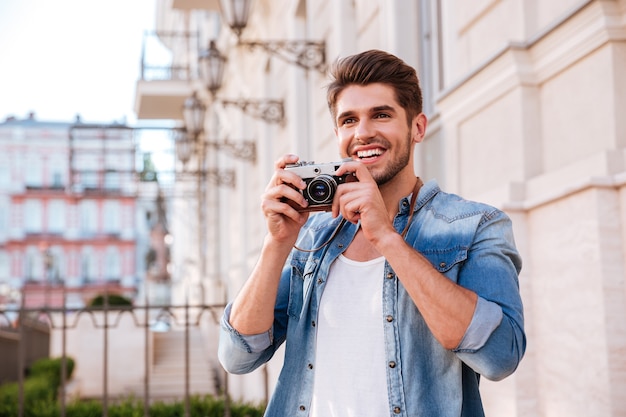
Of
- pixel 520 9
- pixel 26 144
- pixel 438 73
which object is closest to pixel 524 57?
pixel 520 9

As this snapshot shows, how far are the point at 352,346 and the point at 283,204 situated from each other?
366 mm

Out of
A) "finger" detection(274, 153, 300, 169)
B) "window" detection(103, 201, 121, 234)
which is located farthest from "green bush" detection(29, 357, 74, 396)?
"window" detection(103, 201, 121, 234)

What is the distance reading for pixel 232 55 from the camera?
15844 mm

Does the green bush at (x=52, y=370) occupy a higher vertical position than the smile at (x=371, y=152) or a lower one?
lower

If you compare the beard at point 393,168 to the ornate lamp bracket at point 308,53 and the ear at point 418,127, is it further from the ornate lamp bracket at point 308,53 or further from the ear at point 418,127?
the ornate lamp bracket at point 308,53

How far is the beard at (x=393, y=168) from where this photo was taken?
2021mm

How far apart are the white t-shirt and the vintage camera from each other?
187 mm

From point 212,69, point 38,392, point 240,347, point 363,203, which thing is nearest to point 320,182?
point 363,203

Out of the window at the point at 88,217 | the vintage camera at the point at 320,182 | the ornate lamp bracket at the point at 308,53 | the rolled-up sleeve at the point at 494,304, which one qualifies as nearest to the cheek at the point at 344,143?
the vintage camera at the point at 320,182

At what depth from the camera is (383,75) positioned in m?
2.03

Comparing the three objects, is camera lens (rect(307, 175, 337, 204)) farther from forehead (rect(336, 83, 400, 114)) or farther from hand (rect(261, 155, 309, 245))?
forehead (rect(336, 83, 400, 114))

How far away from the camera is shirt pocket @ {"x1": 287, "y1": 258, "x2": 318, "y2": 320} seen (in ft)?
6.93

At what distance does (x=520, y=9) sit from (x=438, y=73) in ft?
5.76

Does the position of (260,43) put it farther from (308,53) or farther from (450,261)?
(450,261)
